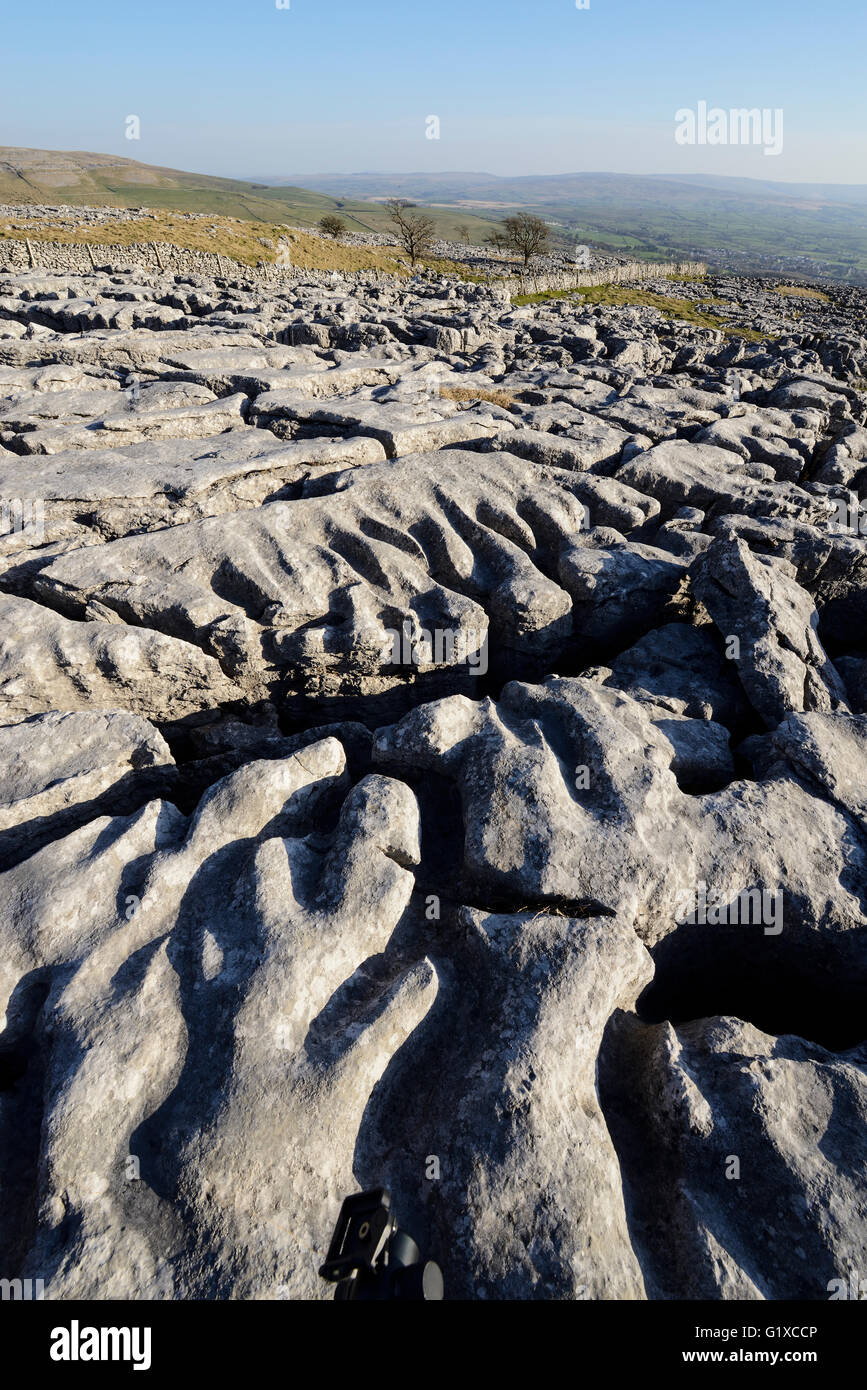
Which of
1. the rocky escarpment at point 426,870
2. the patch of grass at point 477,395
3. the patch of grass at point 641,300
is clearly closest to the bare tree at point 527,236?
the patch of grass at point 641,300

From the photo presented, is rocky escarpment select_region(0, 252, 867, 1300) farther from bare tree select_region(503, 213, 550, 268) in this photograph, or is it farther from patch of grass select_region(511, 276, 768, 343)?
bare tree select_region(503, 213, 550, 268)


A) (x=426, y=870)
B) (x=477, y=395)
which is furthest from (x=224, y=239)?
(x=426, y=870)

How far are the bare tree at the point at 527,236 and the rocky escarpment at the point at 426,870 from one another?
91627 mm

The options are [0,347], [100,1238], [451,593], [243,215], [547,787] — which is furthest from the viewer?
[243,215]

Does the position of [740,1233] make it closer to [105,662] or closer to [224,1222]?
[224,1222]

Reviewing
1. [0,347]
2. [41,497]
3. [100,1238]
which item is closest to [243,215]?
[0,347]

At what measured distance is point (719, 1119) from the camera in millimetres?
5629

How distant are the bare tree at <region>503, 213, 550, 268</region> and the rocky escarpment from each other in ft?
301

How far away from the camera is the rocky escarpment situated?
17.0 ft

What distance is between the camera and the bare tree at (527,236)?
90000mm

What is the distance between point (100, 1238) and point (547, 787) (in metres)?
5.27

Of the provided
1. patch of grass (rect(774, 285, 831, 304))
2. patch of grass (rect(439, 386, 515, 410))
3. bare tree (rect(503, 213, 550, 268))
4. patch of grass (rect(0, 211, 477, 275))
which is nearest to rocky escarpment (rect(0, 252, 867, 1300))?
patch of grass (rect(439, 386, 515, 410))

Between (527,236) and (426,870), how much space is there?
376ft

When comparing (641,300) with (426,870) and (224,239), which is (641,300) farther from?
(426,870)
